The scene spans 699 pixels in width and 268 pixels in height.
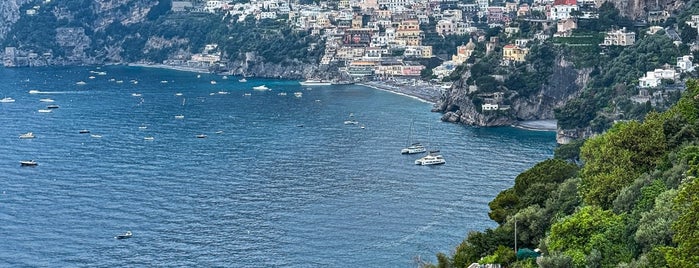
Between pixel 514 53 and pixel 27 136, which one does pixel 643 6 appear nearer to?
pixel 514 53

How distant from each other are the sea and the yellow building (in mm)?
6129

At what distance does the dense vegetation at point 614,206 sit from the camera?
89.3 ft

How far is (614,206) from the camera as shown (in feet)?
105

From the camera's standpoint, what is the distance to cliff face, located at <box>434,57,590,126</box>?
7562 cm

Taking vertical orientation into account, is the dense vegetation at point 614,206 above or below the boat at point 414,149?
above

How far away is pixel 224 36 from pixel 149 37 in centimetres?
1284

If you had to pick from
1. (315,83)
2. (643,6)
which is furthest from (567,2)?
(315,83)

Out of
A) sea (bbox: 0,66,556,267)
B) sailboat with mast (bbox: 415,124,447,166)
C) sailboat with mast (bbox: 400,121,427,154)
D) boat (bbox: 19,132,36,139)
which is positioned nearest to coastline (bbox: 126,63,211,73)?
sea (bbox: 0,66,556,267)

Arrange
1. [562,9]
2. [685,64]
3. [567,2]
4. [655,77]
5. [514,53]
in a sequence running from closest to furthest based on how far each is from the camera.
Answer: [655,77] → [685,64] → [514,53] → [562,9] → [567,2]

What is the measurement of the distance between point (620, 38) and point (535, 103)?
20.9 ft

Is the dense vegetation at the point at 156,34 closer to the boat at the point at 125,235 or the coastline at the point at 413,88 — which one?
the coastline at the point at 413,88

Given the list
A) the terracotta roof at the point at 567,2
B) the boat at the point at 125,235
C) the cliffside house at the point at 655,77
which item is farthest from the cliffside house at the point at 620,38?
the boat at the point at 125,235

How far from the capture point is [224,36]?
4963 inches

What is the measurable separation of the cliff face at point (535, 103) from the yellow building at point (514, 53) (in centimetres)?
339
